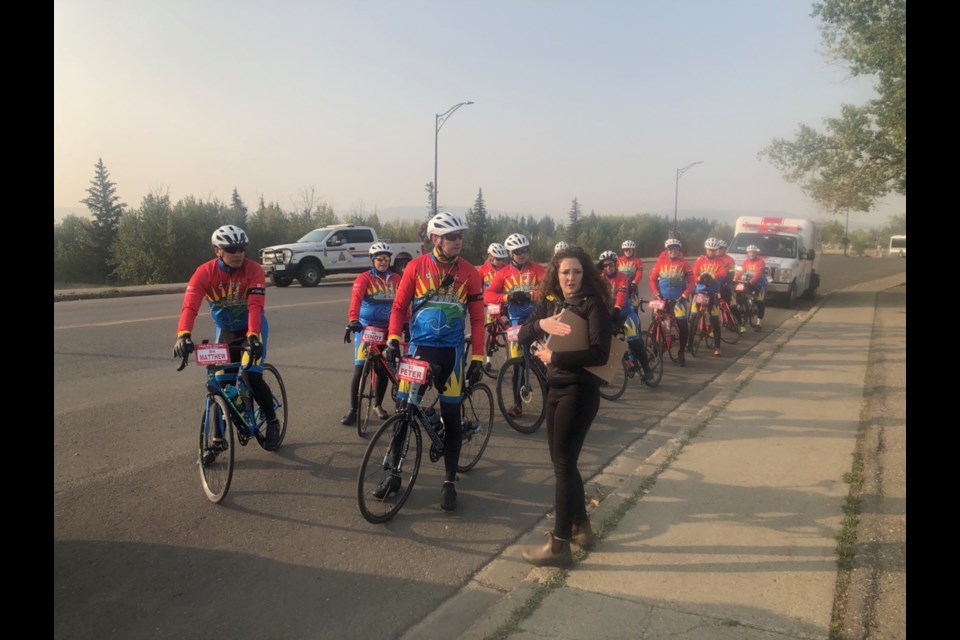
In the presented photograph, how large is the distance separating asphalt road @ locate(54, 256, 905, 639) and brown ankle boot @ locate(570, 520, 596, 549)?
0.51 metres

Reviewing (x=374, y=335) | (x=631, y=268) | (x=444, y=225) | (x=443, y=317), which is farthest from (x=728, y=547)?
(x=631, y=268)

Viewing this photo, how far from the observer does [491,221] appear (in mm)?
47531

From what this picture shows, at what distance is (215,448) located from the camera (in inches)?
192

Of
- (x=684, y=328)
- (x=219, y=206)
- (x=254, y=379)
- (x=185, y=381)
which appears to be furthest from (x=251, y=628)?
(x=219, y=206)

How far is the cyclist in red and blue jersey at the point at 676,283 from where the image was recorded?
10305mm

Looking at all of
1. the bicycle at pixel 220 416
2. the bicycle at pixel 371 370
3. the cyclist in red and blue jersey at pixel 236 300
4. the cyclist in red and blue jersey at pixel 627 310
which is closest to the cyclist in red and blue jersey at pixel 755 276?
the cyclist in red and blue jersey at pixel 627 310

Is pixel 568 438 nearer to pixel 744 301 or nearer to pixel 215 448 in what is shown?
pixel 215 448

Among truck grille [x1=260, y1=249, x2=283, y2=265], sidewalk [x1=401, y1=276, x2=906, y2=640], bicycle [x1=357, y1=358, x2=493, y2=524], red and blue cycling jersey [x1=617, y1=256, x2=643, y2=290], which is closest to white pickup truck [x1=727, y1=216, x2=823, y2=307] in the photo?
red and blue cycling jersey [x1=617, y1=256, x2=643, y2=290]

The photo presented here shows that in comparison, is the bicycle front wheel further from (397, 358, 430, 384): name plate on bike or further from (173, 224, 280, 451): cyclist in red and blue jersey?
(173, 224, 280, 451): cyclist in red and blue jersey

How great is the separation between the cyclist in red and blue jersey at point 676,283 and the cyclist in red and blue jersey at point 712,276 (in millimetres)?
953

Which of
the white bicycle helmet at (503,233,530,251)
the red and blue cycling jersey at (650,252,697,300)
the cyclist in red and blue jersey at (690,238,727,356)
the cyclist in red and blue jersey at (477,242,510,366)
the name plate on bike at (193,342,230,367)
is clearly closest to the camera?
the name plate on bike at (193,342,230,367)

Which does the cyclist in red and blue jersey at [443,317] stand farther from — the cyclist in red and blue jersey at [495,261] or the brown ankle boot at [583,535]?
the cyclist in red and blue jersey at [495,261]

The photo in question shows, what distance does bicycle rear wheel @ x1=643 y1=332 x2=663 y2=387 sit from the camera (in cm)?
887

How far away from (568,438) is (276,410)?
3339 mm
